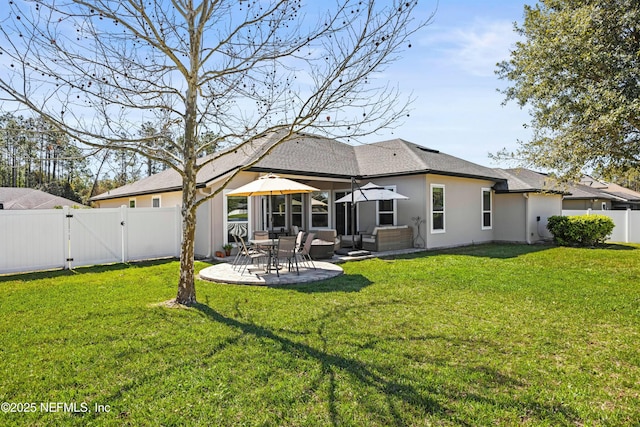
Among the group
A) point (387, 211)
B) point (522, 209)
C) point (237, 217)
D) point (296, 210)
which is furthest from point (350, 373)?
point (522, 209)

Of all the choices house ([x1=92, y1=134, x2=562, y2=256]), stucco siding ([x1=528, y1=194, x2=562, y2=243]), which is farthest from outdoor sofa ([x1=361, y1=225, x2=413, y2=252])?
stucco siding ([x1=528, y1=194, x2=562, y2=243])

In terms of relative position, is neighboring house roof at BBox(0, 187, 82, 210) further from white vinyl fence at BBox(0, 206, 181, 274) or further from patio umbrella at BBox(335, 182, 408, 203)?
patio umbrella at BBox(335, 182, 408, 203)

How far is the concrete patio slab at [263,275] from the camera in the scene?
8.31 meters

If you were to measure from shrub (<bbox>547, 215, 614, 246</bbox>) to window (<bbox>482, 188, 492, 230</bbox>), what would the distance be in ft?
8.40

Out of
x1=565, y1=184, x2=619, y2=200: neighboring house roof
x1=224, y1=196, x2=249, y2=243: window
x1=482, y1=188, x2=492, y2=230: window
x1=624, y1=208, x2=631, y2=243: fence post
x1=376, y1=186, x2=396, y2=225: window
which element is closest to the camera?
x1=224, y1=196, x2=249, y2=243: window

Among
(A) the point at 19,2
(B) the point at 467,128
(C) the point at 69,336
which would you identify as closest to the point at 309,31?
(A) the point at 19,2

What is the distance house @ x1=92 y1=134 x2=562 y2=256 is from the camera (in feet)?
42.6

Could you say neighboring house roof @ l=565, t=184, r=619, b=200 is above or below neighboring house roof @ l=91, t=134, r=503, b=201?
below

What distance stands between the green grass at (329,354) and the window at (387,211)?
735 centimetres

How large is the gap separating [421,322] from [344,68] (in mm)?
3974

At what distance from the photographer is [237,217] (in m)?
13.0

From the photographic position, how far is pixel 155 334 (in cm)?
499

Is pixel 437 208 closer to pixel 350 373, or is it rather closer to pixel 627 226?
pixel 627 226

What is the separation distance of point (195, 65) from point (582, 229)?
1633 cm
